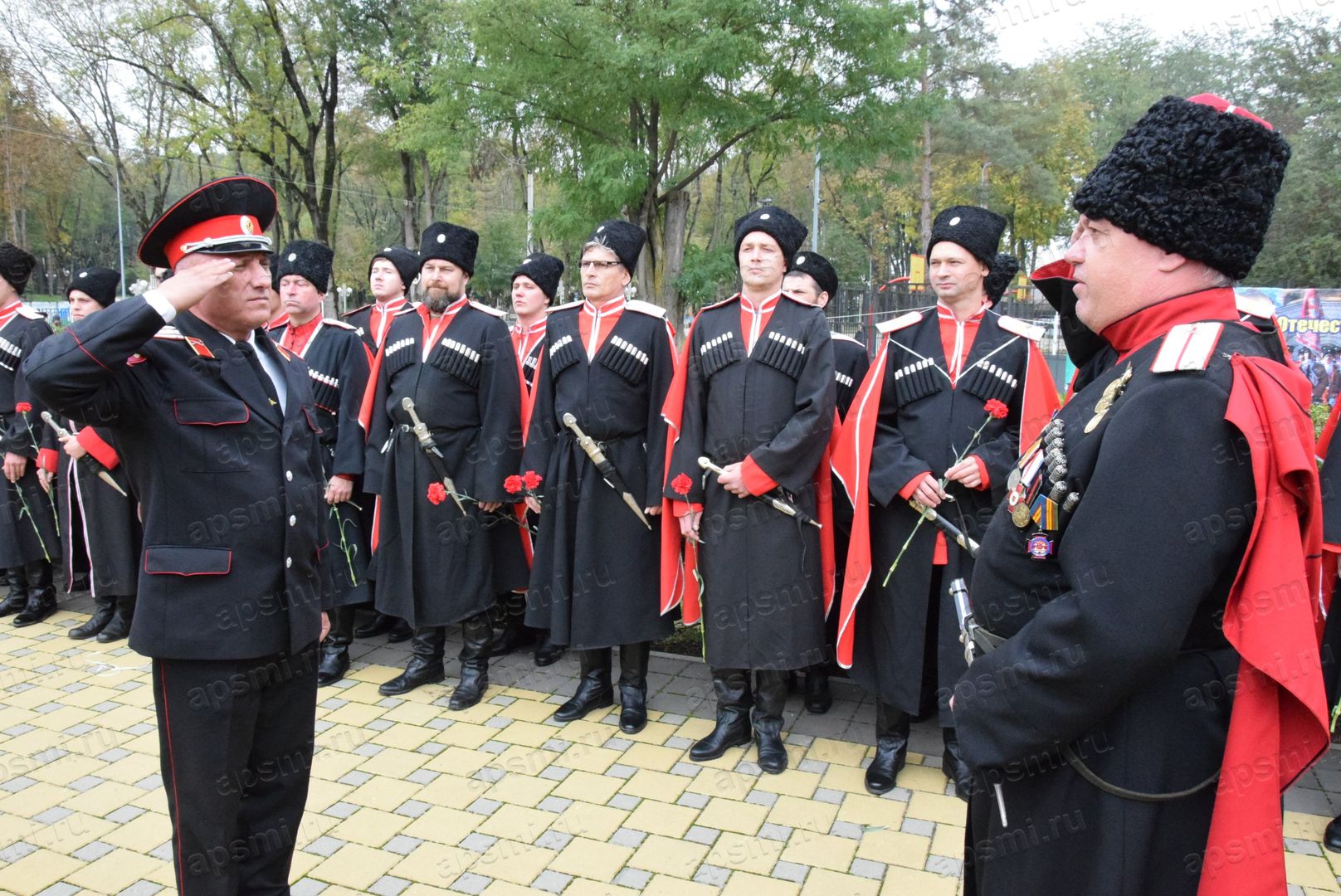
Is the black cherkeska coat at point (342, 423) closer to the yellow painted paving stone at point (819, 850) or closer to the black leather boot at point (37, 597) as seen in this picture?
the black leather boot at point (37, 597)

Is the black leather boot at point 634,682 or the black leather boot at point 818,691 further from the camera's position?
the black leather boot at point 818,691

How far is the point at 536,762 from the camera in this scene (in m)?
4.21

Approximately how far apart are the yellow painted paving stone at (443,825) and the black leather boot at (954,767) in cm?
194

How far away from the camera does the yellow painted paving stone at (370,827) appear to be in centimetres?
355

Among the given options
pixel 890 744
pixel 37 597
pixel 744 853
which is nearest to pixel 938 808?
pixel 890 744

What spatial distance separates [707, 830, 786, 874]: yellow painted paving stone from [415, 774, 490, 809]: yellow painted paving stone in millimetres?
1047

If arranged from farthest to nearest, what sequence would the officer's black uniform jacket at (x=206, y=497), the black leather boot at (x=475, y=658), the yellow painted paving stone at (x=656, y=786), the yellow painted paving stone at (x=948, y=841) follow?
the black leather boot at (x=475, y=658)
the yellow painted paving stone at (x=656, y=786)
the yellow painted paving stone at (x=948, y=841)
the officer's black uniform jacket at (x=206, y=497)

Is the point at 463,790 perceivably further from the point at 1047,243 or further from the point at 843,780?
the point at 1047,243

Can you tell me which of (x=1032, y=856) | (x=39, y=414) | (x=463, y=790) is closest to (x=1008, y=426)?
(x=1032, y=856)

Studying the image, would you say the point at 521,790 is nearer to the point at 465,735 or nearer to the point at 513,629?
the point at 465,735

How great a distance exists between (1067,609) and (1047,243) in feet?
136

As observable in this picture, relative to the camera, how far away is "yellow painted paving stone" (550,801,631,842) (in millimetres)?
3596

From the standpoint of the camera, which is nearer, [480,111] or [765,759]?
[765,759]

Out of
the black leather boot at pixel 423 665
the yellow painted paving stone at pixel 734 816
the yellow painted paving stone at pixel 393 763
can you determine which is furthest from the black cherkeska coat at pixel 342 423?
the yellow painted paving stone at pixel 734 816
